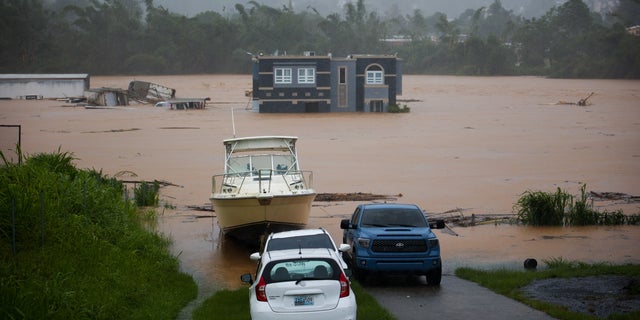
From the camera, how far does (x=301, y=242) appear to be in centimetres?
1505

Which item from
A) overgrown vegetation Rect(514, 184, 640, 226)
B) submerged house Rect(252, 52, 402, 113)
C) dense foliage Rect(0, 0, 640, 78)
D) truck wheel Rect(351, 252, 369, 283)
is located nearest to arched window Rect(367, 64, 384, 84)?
submerged house Rect(252, 52, 402, 113)

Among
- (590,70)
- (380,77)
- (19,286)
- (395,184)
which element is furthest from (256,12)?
(19,286)

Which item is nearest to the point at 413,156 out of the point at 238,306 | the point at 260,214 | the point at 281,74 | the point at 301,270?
the point at 281,74

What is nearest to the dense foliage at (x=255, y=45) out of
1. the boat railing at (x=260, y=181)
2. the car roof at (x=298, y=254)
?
the boat railing at (x=260, y=181)

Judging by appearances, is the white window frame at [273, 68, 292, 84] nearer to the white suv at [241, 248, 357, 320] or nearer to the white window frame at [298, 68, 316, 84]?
the white window frame at [298, 68, 316, 84]

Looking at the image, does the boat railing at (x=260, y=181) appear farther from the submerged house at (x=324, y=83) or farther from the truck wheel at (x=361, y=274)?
the submerged house at (x=324, y=83)

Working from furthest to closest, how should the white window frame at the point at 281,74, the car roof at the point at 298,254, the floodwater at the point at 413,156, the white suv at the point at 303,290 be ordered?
1. the white window frame at the point at 281,74
2. the floodwater at the point at 413,156
3. the car roof at the point at 298,254
4. the white suv at the point at 303,290

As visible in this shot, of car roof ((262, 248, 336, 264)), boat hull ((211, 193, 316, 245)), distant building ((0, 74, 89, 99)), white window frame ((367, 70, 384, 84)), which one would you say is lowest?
boat hull ((211, 193, 316, 245))

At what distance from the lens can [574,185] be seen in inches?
1453

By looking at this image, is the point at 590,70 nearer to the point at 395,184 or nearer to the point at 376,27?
the point at 376,27

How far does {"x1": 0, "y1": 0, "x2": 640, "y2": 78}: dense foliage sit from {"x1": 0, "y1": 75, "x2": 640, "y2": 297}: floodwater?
31326 millimetres

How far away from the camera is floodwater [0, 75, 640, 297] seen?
23.8 m

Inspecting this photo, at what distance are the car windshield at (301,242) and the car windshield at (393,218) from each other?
320cm

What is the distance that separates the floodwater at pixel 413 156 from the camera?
23797 mm
